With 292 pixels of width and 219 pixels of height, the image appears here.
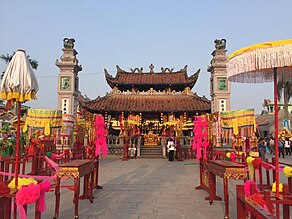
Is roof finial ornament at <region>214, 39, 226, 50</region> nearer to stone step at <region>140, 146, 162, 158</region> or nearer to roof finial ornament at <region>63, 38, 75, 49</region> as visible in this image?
stone step at <region>140, 146, 162, 158</region>

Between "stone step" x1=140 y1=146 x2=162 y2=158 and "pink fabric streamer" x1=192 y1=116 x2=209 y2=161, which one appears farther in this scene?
"stone step" x1=140 y1=146 x2=162 y2=158

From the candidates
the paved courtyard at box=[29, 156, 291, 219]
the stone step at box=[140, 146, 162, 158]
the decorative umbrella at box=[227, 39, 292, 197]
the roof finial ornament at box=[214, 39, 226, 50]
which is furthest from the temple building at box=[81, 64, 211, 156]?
the decorative umbrella at box=[227, 39, 292, 197]

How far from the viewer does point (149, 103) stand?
2266cm

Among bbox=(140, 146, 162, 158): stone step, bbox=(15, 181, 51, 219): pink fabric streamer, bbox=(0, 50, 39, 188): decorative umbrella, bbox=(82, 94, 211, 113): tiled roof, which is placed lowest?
bbox=(140, 146, 162, 158): stone step

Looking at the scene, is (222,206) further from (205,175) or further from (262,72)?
(262,72)

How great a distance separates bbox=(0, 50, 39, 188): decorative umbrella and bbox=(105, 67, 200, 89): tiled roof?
66.7ft

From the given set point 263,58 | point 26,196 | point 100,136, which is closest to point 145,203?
point 100,136

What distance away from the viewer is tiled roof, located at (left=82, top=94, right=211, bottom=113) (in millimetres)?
21328

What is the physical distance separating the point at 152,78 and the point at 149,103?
3.82 metres

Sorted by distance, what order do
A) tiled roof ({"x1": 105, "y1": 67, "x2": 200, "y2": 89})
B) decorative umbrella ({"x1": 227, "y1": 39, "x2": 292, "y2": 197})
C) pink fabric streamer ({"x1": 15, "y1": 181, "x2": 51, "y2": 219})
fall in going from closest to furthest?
pink fabric streamer ({"x1": 15, "y1": 181, "x2": 51, "y2": 219}), decorative umbrella ({"x1": 227, "y1": 39, "x2": 292, "y2": 197}), tiled roof ({"x1": 105, "y1": 67, "x2": 200, "y2": 89})

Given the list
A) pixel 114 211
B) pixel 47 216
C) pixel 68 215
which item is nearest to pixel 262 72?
pixel 114 211

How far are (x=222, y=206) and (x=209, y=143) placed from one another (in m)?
2.01

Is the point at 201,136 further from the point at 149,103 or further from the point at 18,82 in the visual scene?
the point at 149,103

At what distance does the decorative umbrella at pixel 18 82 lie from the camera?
139 inches
